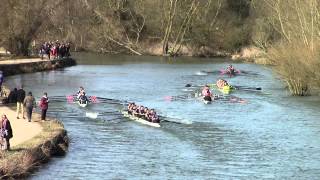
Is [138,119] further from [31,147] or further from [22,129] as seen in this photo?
[31,147]

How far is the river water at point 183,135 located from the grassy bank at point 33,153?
17.5 inches

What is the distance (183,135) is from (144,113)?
4.32 meters

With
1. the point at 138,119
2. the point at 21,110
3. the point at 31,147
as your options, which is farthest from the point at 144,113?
the point at 31,147

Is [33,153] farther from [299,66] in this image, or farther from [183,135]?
[299,66]

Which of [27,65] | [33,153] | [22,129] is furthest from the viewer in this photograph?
[27,65]

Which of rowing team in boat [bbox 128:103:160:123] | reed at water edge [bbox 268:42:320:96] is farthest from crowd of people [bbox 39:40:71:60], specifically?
rowing team in boat [bbox 128:103:160:123]

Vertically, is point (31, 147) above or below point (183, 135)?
above

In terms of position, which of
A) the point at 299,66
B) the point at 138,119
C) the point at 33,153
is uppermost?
the point at 299,66

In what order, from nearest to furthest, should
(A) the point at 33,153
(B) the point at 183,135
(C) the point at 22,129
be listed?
1. (A) the point at 33,153
2. (C) the point at 22,129
3. (B) the point at 183,135

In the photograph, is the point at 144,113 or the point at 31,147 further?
A: the point at 144,113

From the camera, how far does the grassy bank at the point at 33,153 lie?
75.6 feet

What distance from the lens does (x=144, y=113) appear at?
122ft

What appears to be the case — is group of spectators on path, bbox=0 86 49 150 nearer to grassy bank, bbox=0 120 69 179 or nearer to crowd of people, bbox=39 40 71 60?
grassy bank, bbox=0 120 69 179

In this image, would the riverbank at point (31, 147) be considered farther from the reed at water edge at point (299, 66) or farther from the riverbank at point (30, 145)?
the reed at water edge at point (299, 66)
